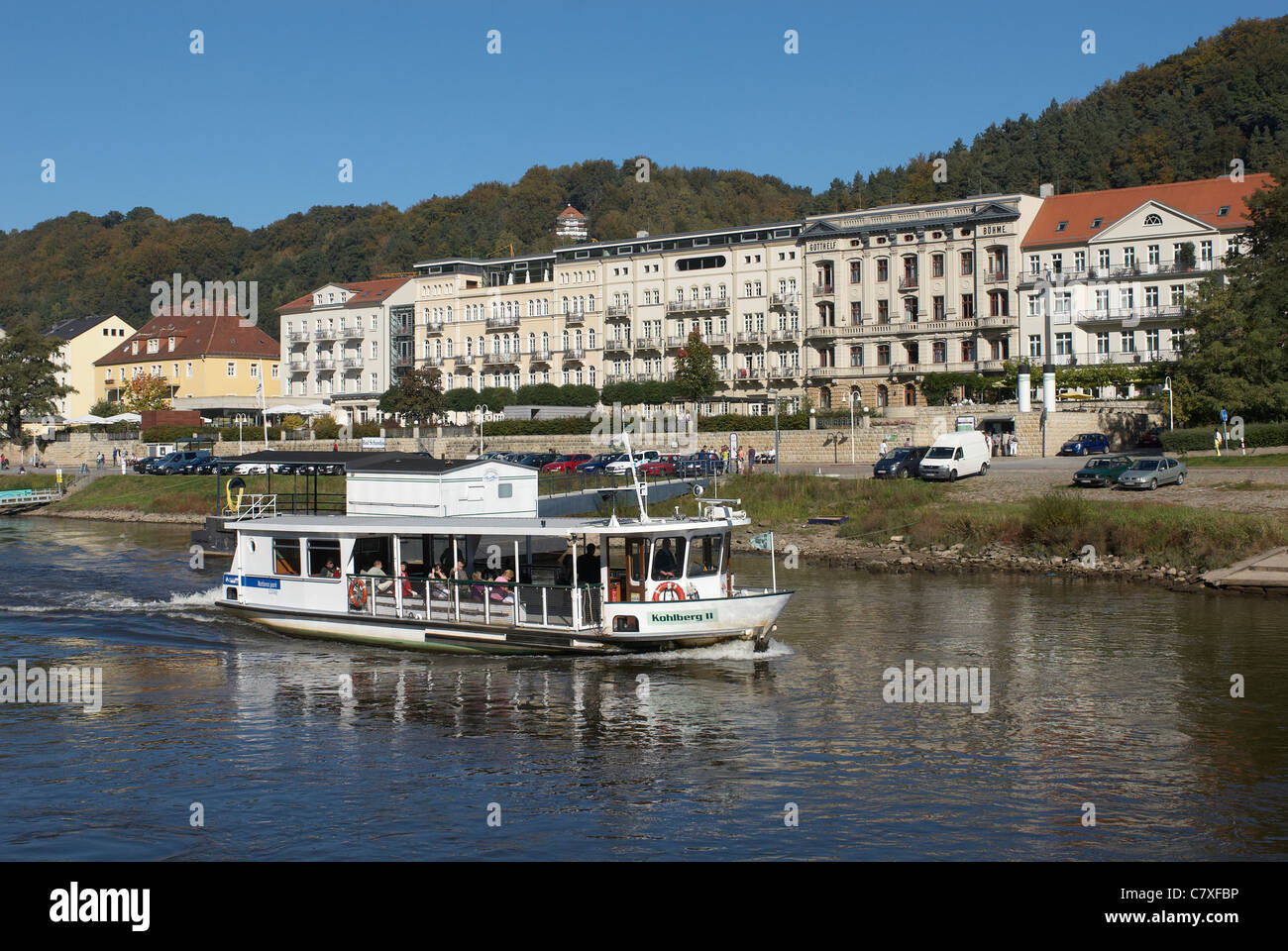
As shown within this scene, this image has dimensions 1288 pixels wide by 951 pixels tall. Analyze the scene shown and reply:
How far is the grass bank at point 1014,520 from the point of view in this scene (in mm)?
39781

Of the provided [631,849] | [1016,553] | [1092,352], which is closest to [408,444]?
[1092,352]

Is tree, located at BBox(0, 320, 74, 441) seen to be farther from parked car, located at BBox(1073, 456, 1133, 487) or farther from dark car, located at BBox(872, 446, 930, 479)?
parked car, located at BBox(1073, 456, 1133, 487)

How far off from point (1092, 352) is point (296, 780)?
7655 centimetres

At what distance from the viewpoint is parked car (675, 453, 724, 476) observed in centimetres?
6083

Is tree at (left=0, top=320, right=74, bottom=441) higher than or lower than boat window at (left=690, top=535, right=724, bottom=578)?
higher

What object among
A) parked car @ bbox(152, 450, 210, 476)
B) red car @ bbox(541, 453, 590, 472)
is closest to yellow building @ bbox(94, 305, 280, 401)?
parked car @ bbox(152, 450, 210, 476)

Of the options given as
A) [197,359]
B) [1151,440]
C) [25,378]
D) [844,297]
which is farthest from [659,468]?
[197,359]

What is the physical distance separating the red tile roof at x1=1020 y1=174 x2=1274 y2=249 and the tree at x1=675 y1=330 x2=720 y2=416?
2411 centimetres

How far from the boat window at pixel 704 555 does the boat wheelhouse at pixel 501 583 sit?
0.03 m

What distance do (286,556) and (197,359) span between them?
102 meters

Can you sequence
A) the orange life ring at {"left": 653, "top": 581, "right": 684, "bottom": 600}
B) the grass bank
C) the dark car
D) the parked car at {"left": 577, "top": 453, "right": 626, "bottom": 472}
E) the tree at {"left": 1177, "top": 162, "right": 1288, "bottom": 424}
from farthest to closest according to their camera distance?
the parked car at {"left": 577, "top": 453, "right": 626, "bottom": 472}
the tree at {"left": 1177, "top": 162, "right": 1288, "bottom": 424}
the dark car
the grass bank
the orange life ring at {"left": 653, "top": 581, "right": 684, "bottom": 600}

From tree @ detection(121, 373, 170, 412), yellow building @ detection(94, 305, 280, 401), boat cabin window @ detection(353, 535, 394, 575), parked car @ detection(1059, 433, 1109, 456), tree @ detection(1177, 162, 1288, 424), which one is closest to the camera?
boat cabin window @ detection(353, 535, 394, 575)

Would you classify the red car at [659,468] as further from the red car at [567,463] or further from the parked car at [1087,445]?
the parked car at [1087,445]

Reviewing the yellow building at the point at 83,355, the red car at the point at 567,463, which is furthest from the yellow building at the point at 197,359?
the red car at the point at 567,463
